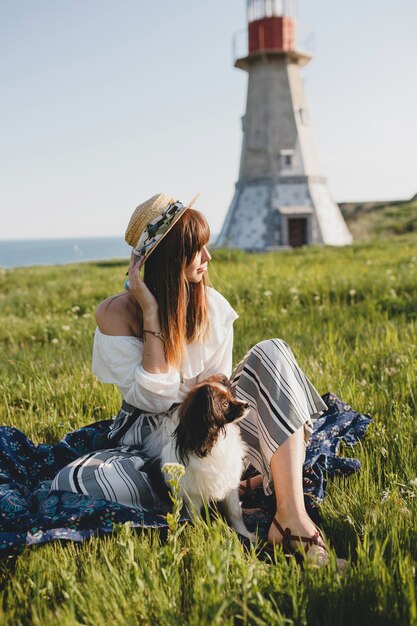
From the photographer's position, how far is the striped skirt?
113 inches

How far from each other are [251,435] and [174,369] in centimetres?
54

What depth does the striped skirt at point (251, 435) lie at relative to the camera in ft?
9.39

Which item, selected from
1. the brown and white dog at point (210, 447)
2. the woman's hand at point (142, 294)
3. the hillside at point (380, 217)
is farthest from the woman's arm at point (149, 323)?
the hillside at point (380, 217)

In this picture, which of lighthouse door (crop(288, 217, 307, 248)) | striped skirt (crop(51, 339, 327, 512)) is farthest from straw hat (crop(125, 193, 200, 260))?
lighthouse door (crop(288, 217, 307, 248))

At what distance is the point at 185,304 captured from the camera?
3.18 metres

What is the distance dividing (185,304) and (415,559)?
1.62 m

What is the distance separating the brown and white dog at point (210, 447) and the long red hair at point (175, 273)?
0.44 m

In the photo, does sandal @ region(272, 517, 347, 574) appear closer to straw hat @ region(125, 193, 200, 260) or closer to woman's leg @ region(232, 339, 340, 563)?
woman's leg @ region(232, 339, 340, 563)

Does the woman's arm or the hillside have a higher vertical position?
the hillside

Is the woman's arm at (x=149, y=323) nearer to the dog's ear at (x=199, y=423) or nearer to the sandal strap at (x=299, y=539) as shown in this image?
the dog's ear at (x=199, y=423)

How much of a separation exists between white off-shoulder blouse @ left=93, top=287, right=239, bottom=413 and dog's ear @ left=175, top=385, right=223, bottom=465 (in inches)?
19.0

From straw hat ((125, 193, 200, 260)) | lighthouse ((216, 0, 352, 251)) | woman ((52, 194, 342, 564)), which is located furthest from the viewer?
lighthouse ((216, 0, 352, 251))

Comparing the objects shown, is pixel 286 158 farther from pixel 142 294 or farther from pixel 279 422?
pixel 279 422

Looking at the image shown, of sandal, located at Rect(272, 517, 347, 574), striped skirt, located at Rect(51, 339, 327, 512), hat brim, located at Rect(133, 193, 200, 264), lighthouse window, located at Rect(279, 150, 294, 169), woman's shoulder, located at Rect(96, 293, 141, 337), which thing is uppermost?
lighthouse window, located at Rect(279, 150, 294, 169)
